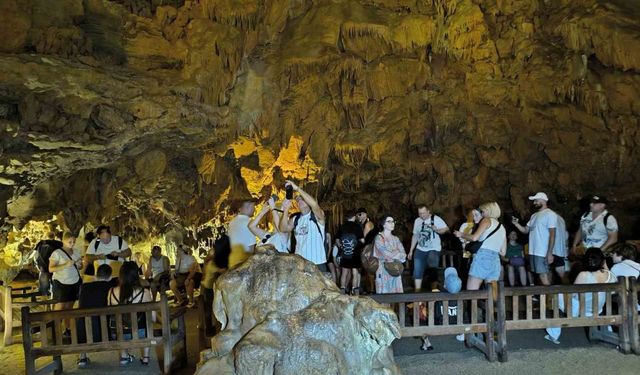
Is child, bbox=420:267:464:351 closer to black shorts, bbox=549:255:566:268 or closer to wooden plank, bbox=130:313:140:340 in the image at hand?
black shorts, bbox=549:255:566:268

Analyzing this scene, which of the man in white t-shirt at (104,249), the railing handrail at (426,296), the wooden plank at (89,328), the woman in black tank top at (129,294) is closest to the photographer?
the wooden plank at (89,328)

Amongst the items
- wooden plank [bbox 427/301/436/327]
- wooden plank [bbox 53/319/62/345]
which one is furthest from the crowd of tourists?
wooden plank [bbox 53/319/62/345]

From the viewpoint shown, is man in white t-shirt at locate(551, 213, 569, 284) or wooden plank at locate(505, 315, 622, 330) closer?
wooden plank at locate(505, 315, 622, 330)

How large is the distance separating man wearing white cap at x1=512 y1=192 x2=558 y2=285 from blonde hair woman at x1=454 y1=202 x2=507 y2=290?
0.98 meters

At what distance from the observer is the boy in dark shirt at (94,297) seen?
17.5ft

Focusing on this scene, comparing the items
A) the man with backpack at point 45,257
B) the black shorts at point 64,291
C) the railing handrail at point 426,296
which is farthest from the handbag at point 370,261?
the man with backpack at point 45,257

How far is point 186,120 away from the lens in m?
9.00

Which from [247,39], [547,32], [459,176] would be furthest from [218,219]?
[547,32]

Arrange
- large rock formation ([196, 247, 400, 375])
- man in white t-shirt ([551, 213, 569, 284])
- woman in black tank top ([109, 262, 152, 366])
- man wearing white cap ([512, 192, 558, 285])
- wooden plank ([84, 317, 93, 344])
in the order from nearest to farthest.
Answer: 1. large rock formation ([196, 247, 400, 375])
2. wooden plank ([84, 317, 93, 344])
3. woman in black tank top ([109, 262, 152, 366])
4. man wearing white cap ([512, 192, 558, 285])
5. man in white t-shirt ([551, 213, 569, 284])

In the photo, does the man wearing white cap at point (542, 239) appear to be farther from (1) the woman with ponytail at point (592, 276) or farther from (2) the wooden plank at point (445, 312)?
(2) the wooden plank at point (445, 312)

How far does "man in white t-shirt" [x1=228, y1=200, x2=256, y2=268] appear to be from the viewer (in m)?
5.23

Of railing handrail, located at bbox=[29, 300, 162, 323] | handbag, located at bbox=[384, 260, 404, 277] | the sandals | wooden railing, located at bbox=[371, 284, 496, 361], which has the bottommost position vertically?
the sandals

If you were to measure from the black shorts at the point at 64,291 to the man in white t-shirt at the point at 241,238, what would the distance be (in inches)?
96.6

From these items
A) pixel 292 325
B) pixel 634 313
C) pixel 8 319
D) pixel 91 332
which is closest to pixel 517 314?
pixel 634 313
